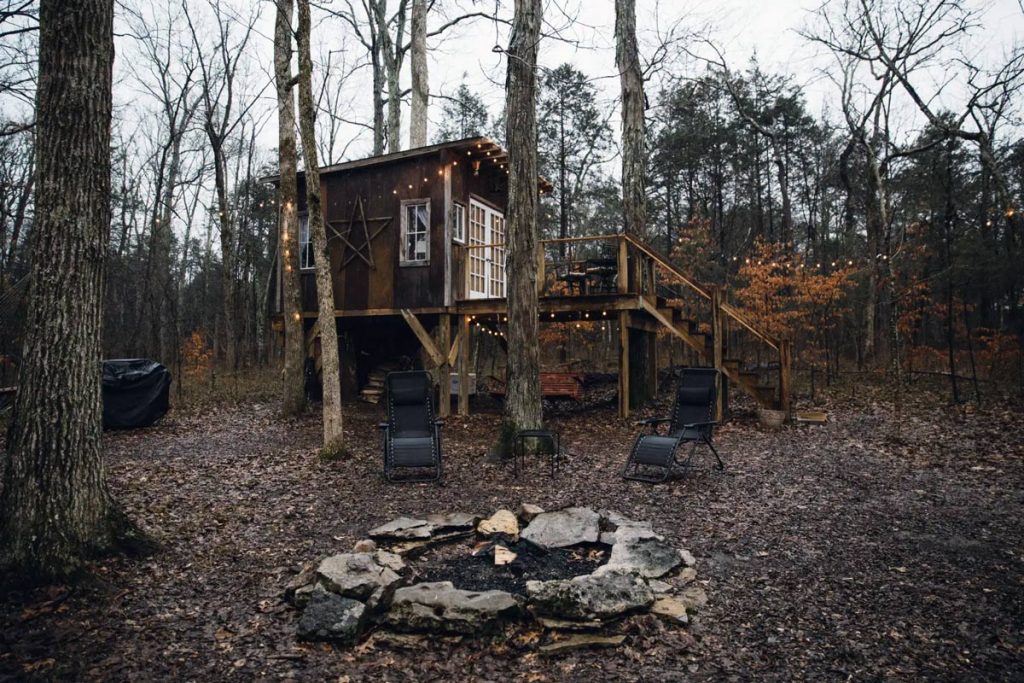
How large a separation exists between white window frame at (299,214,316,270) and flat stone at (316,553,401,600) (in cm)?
932

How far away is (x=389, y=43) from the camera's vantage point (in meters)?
15.9

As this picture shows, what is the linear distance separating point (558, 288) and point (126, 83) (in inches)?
628

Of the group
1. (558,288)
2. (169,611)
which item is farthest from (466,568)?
(558,288)

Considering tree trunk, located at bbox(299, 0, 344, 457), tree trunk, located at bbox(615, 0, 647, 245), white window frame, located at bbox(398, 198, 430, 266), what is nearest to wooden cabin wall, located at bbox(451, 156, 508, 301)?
white window frame, located at bbox(398, 198, 430, 266)

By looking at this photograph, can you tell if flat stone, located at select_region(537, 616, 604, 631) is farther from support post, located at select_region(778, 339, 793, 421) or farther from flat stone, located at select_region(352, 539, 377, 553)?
support post, located at select_region(778, 339, 793, 421)

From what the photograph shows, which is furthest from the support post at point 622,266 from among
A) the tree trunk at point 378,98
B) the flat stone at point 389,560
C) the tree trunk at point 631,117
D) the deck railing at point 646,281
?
the tree trunk at point 378,98

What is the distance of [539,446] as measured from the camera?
7527 mm

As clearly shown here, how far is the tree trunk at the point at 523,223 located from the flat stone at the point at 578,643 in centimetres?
441

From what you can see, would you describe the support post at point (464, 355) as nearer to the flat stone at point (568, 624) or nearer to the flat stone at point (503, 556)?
the flat stone at point (503, 556)

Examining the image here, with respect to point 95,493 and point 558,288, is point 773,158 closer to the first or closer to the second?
point 558,288

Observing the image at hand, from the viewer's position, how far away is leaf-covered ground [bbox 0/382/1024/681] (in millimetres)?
2918

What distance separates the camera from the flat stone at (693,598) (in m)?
3.49

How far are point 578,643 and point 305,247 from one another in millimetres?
10992

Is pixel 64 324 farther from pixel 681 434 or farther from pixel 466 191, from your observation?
pixel 466 191
